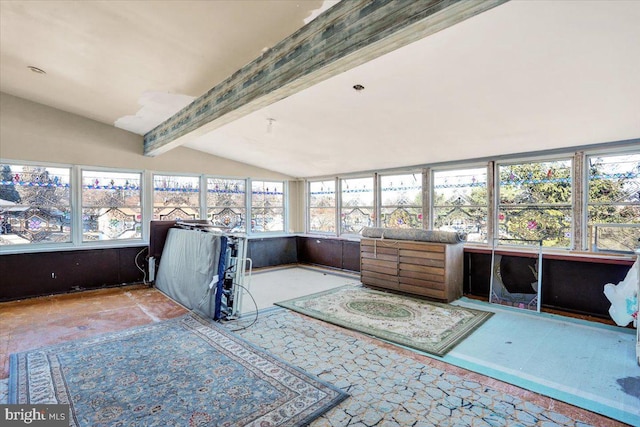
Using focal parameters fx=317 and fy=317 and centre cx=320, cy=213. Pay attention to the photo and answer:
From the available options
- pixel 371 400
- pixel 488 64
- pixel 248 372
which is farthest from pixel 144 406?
pixel 488 64

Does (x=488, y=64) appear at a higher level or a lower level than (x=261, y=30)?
lower

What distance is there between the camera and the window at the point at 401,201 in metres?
6.30

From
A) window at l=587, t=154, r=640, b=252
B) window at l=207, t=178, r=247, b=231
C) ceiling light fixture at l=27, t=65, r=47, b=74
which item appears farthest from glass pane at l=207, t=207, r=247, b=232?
window at l=587, t=154, r=640, b=252

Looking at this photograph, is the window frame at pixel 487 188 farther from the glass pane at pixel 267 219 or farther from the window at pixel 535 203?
the glass pane at pixel 267 219

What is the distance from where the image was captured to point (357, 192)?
746cm

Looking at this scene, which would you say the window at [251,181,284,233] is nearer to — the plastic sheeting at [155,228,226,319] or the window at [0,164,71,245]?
the plastic sheeting at [155,228,226,319]

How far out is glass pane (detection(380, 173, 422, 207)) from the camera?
6.30 metres

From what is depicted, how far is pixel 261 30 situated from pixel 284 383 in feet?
9.68

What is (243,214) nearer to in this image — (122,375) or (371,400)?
(122,375)

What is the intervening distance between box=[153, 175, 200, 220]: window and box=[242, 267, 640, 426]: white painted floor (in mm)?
3192

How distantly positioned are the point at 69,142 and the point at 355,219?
5.73m

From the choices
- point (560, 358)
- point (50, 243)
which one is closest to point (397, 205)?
point (560, 358)

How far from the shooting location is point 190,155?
688 cm

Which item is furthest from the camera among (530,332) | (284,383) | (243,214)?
(243,214)
